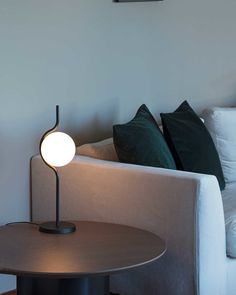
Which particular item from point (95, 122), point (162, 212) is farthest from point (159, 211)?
point (95, 122)

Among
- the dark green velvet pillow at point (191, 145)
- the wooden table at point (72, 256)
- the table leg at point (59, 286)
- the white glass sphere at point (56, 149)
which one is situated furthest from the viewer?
the dark green velvet pillow at point (191, 145)

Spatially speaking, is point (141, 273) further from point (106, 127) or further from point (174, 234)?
point (106, 127)

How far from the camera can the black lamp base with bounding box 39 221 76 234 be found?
2598 millimetres

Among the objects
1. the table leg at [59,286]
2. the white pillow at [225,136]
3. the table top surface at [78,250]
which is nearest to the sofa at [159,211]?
the table top surface at [78,250]

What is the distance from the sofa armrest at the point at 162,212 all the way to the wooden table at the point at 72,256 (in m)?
0.15

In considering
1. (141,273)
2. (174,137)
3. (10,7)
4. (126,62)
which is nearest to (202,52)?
(126,62)

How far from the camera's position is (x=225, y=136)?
3730mm

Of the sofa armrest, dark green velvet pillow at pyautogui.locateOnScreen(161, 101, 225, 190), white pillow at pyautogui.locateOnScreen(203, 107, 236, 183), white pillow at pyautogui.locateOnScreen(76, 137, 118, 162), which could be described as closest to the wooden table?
the sofa armrest

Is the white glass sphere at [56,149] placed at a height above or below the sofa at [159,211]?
above

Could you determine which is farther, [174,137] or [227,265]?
[174,137]

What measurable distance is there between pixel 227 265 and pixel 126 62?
1376 mm

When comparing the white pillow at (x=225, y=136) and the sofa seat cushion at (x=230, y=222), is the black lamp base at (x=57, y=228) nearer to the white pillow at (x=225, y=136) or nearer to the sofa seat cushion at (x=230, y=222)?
the sofa seat cushion at (x=230, y=222)

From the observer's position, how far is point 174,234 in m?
2.72

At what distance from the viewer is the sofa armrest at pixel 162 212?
8.71 feet
